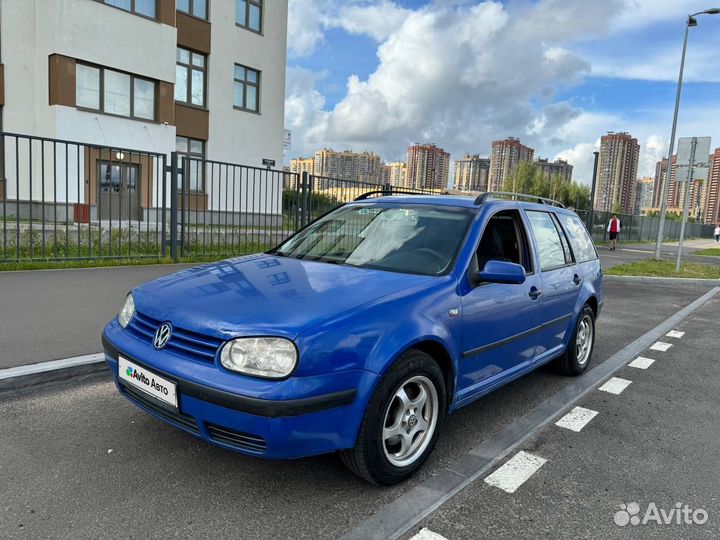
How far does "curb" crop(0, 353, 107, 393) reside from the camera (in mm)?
3834

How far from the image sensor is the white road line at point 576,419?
3828 millimetres

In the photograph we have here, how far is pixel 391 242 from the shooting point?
12.0 feet

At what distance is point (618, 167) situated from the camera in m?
80.2

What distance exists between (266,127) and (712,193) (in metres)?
90.9

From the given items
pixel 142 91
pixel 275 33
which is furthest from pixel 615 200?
pixel 142 91

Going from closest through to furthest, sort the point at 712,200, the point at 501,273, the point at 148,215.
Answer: the point at 501,273, the point at 148,215, the point at 712,200

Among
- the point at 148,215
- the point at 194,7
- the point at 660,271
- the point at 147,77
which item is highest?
the point at 194,7

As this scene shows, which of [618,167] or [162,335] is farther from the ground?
[618,167]

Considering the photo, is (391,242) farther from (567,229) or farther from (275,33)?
(275,33)

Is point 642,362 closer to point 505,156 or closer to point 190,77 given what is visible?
point 190,77

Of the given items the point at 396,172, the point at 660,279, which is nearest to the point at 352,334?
the point at 660,279

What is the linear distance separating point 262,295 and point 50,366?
2.35 metres

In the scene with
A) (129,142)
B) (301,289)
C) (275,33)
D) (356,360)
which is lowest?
(356,360)

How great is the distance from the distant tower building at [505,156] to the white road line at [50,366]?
299 ft
